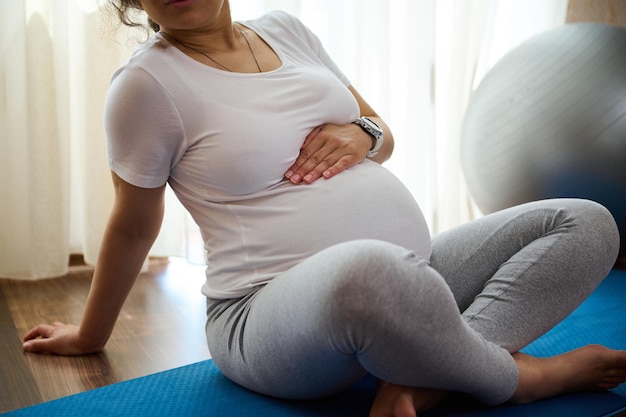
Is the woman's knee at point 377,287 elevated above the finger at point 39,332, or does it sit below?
above

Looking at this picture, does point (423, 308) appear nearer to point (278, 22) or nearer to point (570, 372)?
point (570, 372)

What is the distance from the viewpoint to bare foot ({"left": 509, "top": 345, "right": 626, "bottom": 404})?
Answer: 1083 millimetres

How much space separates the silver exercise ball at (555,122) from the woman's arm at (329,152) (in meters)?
0.92

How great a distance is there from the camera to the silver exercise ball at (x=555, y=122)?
1.93m

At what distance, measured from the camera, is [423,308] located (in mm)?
881

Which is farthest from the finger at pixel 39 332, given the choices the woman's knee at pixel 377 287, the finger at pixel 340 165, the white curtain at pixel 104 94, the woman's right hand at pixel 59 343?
the woman's knee at pixel 377 287

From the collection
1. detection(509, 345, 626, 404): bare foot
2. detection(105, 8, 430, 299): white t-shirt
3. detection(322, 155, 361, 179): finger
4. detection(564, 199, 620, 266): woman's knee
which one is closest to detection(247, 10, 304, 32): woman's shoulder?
detection(105, 8, 430, 299): white t-shirt

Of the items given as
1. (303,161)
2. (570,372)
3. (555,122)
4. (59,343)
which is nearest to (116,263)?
(59,343)

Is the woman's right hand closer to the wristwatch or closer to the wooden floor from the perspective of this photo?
the wooden floor

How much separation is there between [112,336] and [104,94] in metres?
0.76

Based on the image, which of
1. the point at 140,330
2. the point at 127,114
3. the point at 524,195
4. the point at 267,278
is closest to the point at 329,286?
the point at 267,278

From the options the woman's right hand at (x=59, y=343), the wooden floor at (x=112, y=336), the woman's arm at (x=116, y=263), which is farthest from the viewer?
the woman's right hand at (x=59, y=343)

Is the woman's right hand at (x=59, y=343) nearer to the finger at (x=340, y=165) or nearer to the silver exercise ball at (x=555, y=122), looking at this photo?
the finger at (x=340, y=165)

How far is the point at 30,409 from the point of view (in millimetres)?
1143
